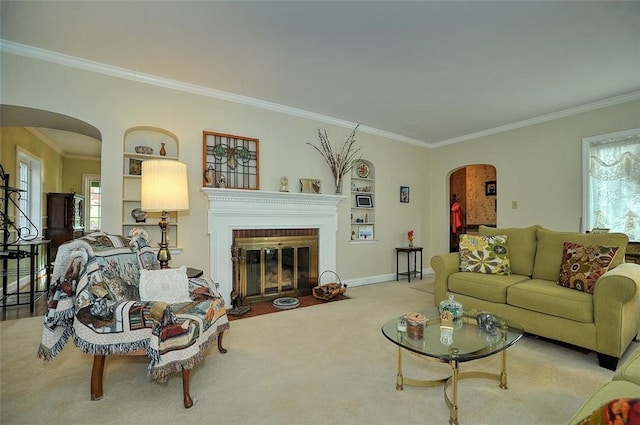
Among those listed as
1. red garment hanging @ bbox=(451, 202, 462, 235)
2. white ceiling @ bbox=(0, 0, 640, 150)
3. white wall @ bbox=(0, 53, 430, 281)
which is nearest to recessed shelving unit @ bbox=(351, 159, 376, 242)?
white wall @ bbox=(0, 53, 430, 281)

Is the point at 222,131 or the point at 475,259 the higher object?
the point at 222,131

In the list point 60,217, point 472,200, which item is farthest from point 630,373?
point 60,217

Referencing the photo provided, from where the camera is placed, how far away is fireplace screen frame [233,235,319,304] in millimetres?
3715

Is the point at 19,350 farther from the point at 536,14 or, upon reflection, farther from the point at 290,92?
the point at 536,14

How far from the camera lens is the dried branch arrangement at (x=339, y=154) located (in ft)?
14.6

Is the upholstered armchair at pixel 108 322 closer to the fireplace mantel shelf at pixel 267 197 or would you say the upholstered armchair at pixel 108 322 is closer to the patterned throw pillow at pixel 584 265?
the fireplace mantel shelf at pixel 267 197

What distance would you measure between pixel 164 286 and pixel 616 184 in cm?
516

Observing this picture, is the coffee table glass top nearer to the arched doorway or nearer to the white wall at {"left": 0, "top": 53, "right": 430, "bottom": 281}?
the white wall at {"left": 0, "top": 53, "right": 430, "bottom": 281}

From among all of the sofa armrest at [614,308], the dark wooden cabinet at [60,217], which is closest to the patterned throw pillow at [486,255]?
the sofa armrest at [614,308]

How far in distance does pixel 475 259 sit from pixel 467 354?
1.83 m

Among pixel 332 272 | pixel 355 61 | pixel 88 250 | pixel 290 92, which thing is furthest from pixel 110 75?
pixel 332 272

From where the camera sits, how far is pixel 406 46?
2.60 m

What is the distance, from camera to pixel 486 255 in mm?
3209

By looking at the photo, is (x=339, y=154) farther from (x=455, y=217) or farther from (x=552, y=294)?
(x=455, y=217)
